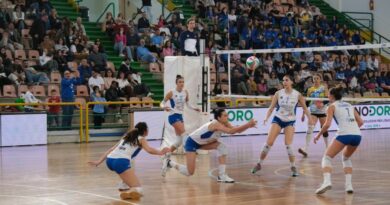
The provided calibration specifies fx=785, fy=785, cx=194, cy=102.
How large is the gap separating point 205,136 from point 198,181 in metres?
0.87

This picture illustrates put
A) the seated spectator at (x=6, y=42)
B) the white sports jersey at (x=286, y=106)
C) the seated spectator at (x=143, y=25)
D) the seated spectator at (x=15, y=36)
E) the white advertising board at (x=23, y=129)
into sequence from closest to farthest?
the white sports jersey at (x=286, y=106)
the white advertising board at (x=23, y=129)
the seated spectator at (x=6, y=42)
the seated spectator at (x=15, y=36)
the seated spectator at (x=143, y=25)

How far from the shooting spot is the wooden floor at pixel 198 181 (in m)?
11.5

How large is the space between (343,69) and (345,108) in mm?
22110

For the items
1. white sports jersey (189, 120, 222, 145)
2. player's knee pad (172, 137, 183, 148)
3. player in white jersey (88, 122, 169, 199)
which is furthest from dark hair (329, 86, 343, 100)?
player's knee pad (172, 137, 183, 148)

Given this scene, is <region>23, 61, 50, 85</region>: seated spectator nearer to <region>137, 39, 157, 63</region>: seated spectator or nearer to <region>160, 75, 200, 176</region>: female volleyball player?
<region>137, 39, 157, 63</region>: seated spectator

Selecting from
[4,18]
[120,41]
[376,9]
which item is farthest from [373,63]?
[4,18]

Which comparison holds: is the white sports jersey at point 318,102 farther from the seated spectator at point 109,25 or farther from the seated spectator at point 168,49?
the seated spectator at point 109,25

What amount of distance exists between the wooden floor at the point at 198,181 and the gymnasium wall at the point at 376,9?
21258mm

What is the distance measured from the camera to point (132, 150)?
39.3 feet

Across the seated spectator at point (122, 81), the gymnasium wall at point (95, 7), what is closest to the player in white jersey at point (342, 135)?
the seated spectator at point (122, 81)

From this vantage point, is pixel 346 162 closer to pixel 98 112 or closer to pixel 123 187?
pixel 123 187

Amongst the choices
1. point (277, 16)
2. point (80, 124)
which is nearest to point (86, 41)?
point (80, 124)

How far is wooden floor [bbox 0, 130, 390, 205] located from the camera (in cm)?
1155

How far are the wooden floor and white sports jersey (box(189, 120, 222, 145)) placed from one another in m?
0.73
